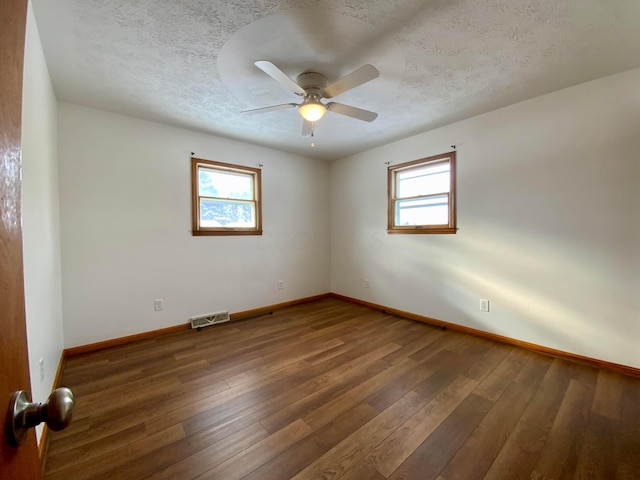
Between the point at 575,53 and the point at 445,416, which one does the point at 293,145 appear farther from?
the point at 445,416

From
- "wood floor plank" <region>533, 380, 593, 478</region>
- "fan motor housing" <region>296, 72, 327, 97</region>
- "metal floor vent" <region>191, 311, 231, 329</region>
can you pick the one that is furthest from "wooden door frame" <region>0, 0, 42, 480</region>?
"metal floor vent" <region>191, 311, 231, 329</region>

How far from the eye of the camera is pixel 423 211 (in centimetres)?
348

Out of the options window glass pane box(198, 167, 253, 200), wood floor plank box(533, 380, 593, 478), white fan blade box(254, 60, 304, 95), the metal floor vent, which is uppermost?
white fan blade box(254, 60, 304, 95)

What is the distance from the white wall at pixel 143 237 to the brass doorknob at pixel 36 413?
2863 millimetres

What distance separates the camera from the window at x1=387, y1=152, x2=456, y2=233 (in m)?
3.17

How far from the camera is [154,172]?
2988 mm

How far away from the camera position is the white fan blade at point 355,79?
5.52 feet

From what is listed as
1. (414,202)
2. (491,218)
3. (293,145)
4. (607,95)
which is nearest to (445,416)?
(491,218)

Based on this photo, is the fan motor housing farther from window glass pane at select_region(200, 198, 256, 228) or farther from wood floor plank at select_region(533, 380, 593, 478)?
wood floor plank at select_region(533, 380, 593, 478)

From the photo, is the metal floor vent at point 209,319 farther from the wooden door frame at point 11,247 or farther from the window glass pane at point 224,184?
the wooden door frame at point 11,247

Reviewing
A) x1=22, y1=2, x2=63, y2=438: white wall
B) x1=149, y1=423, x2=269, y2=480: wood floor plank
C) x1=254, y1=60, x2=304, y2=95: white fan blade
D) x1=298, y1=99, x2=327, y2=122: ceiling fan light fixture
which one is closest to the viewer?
x1=149, y1=423, x2=269, y2=480: wood floor plank

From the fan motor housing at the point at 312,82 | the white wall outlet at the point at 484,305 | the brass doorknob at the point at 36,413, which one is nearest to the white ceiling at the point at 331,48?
the fan motor housing at the point at 312,82

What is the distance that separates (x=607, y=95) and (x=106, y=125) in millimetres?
4731

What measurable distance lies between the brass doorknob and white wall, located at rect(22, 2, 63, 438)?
50.3 inches
